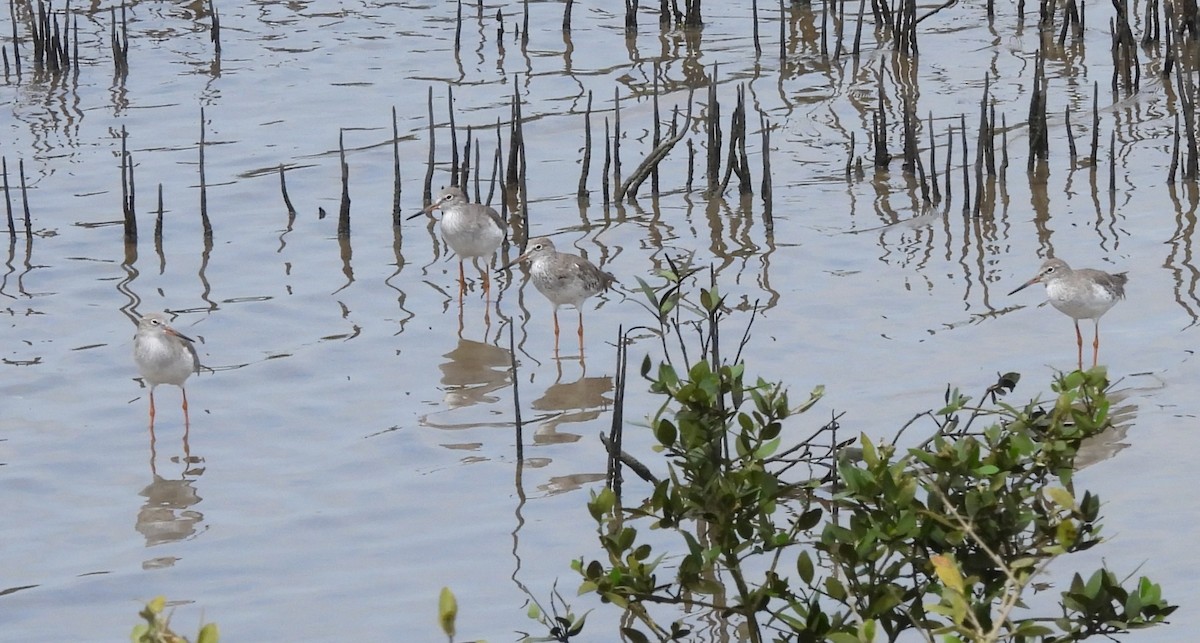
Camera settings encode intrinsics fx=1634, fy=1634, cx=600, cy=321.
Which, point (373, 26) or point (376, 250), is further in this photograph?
point (373, 26)

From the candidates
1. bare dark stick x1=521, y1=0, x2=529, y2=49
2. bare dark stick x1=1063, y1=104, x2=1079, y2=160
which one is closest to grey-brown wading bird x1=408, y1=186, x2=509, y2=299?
bare dark stick x1=1063, y1=104, x2=1079, y2=160

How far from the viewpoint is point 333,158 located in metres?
14.9

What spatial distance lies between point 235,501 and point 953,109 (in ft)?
31.4

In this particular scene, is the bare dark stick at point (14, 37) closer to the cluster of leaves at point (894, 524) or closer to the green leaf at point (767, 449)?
the cluster of leaves at point (894, 524)

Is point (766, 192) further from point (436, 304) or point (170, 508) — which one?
point (170, 508)

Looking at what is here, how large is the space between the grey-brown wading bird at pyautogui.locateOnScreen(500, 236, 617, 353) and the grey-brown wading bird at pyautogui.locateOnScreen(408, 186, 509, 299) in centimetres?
67

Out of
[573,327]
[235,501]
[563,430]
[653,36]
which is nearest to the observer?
[235,501]

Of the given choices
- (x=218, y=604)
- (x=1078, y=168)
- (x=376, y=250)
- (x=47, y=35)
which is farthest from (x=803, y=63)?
(x=218, y=604)

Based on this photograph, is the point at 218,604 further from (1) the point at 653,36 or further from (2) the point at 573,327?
(1) the point at 653,36

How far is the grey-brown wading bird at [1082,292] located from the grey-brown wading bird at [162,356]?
509 centimetres

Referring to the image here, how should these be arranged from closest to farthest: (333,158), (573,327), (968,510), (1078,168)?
1. (968,510)
2. (573,327)
3. (1078,168)
4. (333,158)

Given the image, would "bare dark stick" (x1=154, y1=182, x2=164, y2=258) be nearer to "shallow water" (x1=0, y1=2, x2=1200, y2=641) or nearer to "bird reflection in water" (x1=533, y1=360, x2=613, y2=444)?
"shallow water" (x1=0, y1=2, x2=1200, y2=641)

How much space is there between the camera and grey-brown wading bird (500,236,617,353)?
10555mm

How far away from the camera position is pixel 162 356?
361 inches
